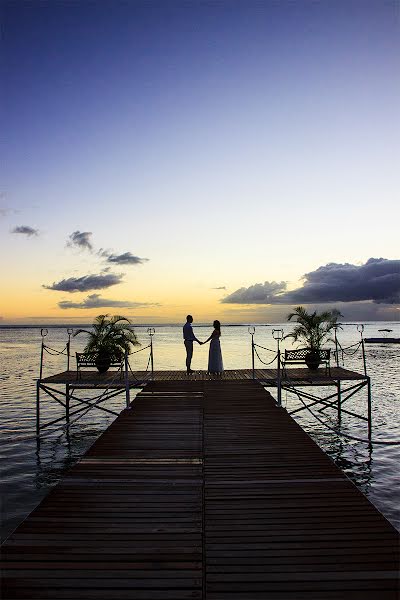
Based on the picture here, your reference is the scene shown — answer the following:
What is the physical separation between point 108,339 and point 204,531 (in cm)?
1686

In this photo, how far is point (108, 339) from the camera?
22359 mm

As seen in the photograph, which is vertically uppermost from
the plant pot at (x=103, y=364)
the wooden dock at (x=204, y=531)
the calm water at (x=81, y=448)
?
the plant pot at (x=103, y=364)

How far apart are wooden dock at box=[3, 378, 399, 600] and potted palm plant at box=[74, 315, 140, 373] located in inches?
437

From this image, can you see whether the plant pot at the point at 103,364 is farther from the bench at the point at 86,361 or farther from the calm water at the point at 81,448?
the calm water at the point at 81,448

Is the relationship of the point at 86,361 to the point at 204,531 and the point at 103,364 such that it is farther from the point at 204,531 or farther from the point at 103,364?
the point at 204,531

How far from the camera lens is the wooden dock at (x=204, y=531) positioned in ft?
16.4

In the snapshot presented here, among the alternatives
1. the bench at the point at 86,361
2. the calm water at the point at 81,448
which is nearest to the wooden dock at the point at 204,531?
the calm water at the point at 81,448

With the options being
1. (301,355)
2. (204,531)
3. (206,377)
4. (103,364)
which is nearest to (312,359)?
(301,355)

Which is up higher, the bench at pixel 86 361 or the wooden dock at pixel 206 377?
the bench at pixel 86 361

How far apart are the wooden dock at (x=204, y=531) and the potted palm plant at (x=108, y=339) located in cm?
1111

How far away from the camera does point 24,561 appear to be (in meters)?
5.44

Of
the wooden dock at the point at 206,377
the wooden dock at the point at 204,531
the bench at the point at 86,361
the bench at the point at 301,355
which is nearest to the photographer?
the wooden dock at the point at 204,531

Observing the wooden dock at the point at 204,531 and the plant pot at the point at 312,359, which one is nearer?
the wooden dock at the point at 204,531

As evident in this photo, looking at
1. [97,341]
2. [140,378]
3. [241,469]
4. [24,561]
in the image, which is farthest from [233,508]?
[97,341]
